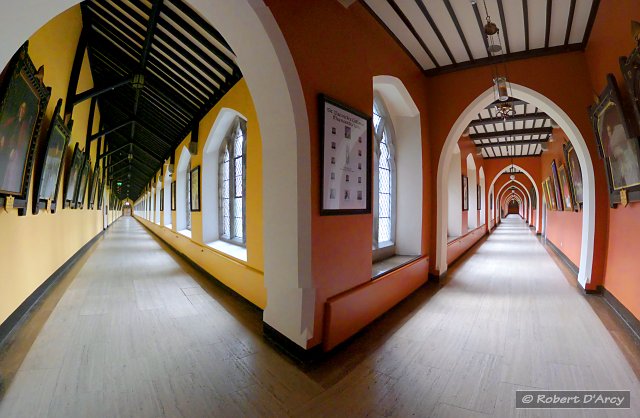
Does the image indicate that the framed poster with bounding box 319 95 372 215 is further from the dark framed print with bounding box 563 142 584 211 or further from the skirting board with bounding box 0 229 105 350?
the dark framed print with bounding box 563 142 584 211

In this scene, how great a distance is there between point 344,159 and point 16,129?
2.60 meters

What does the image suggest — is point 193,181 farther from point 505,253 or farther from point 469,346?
point 505,253

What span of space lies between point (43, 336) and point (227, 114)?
134 inches

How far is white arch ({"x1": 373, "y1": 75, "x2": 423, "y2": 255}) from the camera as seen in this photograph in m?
4.39

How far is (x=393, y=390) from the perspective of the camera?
1.81m

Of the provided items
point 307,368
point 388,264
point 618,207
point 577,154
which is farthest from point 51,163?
point 577,154

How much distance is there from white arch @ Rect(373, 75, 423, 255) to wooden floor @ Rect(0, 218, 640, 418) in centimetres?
106

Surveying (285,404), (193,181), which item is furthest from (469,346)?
(193,181)

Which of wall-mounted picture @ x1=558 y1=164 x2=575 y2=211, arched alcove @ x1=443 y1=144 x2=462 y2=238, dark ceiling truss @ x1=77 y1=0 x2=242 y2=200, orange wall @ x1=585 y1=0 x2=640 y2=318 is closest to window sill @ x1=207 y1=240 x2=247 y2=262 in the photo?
dark ceiling truss @ x1=77 y1=0 x2=242 y2=200

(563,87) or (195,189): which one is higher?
(563,87)

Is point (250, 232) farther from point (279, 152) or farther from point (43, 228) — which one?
point (43, 228)

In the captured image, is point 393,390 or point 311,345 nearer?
point 393,390

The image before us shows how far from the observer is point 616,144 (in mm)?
2754

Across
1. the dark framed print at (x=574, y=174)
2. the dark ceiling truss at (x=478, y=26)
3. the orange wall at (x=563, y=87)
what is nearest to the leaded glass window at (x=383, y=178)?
the dark ceiling truss at (x=478, y=26)
